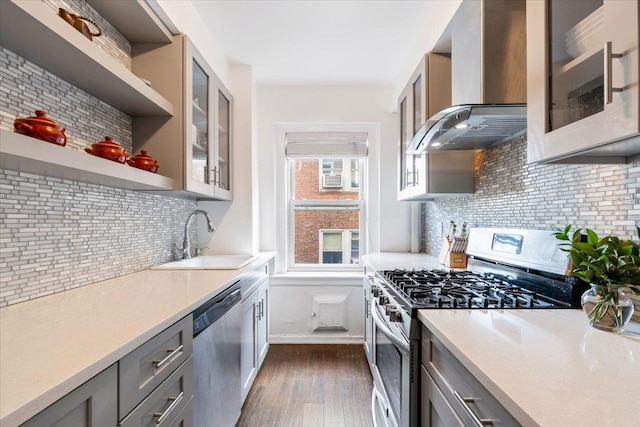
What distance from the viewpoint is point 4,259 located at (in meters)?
1.08

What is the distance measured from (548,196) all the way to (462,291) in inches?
21.7

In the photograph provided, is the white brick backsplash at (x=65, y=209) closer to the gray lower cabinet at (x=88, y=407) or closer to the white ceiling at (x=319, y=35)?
the gray lower cabinet at (x=88, y=407)

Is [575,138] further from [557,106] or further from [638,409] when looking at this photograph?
[638,409]

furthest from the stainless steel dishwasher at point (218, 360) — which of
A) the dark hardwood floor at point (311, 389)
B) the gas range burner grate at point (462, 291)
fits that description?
the gas range burner grate at point (462, 291)

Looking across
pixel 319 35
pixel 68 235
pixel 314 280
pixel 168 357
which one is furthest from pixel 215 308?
pixel 319 35

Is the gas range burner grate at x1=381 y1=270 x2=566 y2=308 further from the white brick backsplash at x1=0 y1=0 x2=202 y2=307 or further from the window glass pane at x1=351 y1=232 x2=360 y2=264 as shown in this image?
the window glass pane at x1=351 y1=232 x2=360 y2=264

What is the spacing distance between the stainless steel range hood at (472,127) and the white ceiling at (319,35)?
2.45ft

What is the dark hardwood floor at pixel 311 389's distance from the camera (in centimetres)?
199

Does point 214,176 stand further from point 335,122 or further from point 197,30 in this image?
point 335,122

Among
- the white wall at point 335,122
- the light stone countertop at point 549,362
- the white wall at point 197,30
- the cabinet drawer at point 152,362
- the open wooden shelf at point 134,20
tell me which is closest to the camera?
the light stone countertop at point 549,362

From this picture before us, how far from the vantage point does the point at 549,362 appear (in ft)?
2.34

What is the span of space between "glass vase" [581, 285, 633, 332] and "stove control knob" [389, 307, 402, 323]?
61 cm

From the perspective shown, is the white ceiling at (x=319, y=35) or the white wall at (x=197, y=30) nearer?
the white wall at (x=197, y=30)

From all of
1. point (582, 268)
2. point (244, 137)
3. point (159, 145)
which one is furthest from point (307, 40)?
point (582, 268)
